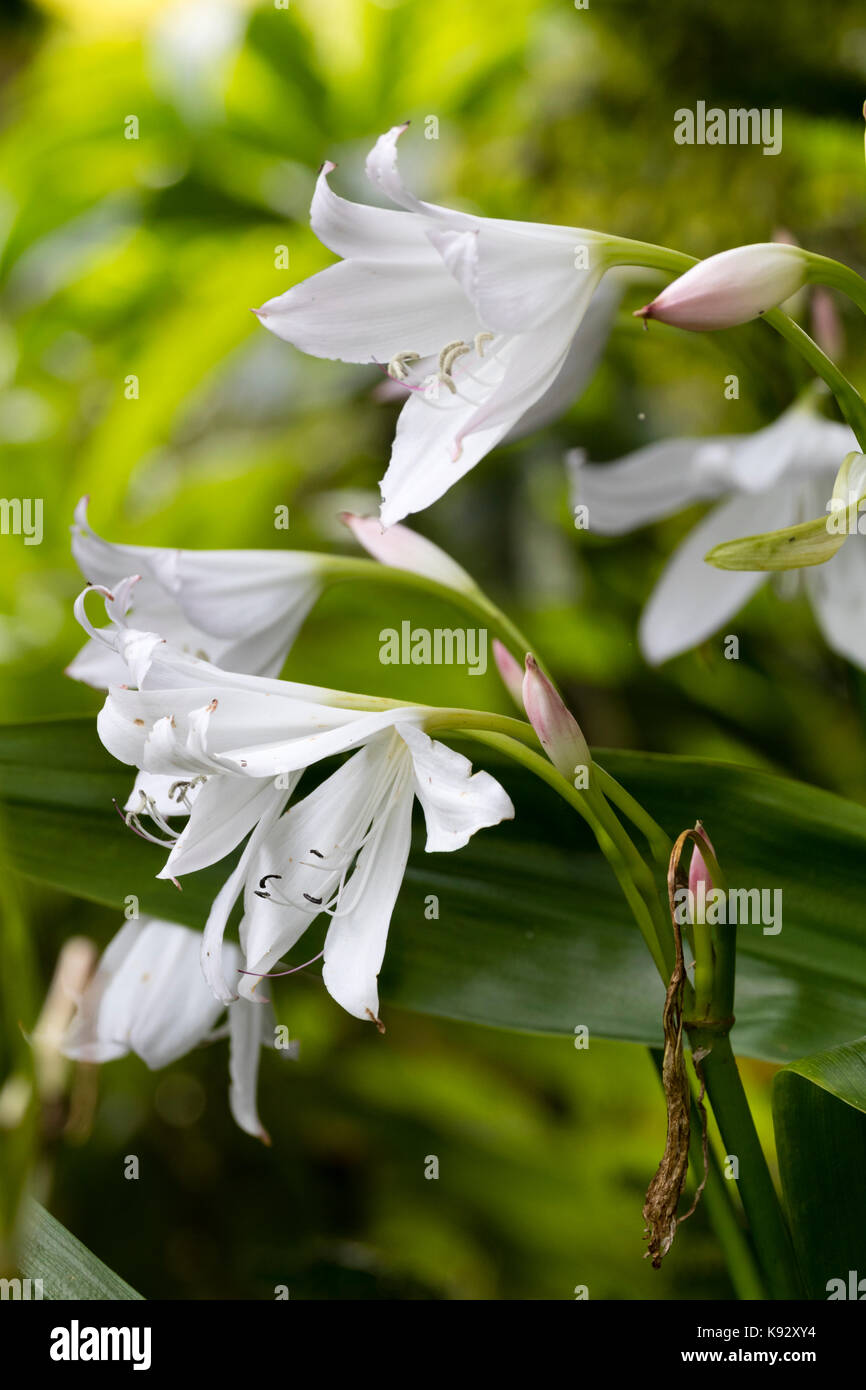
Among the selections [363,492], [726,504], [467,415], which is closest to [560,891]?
[467,415]

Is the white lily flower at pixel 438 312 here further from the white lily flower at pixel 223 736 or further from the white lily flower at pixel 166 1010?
the white lily flower at pixel 166 1010

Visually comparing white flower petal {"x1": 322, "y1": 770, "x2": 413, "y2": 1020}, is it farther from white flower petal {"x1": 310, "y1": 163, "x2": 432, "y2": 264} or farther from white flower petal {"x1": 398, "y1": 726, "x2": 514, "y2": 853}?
white flower petal {"x1": 310, "y1": 163, "x2": 432, "y2": 264}

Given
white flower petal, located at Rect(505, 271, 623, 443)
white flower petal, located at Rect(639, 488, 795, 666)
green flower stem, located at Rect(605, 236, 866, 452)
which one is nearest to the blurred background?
white flower petal, located at Rect(639, 488, 795, 666)

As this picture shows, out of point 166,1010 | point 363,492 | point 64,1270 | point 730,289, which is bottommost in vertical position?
point 64,1270

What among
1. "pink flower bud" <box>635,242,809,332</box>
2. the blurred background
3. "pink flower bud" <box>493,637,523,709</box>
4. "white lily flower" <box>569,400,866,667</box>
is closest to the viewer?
"pink flower bud" <box>635,242,809,332</box>

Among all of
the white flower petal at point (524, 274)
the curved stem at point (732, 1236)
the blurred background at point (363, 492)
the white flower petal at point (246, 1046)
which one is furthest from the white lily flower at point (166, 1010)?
the blurred background at point (363, 492)

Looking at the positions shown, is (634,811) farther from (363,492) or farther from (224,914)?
(363,492)
